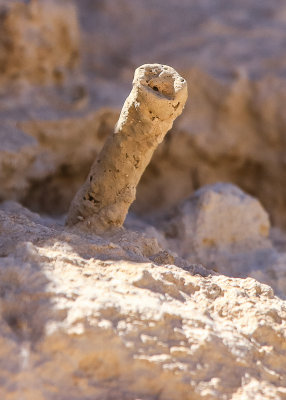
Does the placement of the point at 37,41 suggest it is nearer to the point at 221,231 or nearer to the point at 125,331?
the point at 221,231

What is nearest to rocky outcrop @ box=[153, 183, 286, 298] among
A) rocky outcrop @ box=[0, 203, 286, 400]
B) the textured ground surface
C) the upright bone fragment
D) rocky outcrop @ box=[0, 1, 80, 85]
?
the textured ground surface

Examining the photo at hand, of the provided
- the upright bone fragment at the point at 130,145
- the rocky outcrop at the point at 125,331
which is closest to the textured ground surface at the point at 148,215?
the rocky outcrop at the point at 125,331

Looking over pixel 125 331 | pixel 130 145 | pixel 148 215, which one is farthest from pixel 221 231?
pixel 125 331

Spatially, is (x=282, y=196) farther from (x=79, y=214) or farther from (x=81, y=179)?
(x=79, y=214)

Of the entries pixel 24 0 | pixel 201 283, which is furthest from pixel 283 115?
pixel 201 283

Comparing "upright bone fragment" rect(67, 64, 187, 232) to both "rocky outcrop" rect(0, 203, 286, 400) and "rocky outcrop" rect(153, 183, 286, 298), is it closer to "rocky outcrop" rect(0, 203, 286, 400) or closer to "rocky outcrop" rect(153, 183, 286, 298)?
"rocky outcrop" rect(0, 203, 286, 400)
